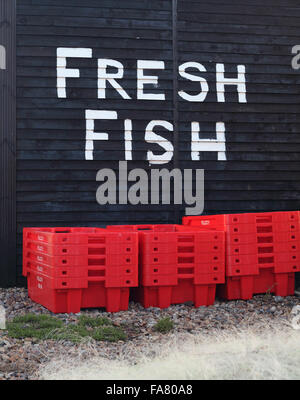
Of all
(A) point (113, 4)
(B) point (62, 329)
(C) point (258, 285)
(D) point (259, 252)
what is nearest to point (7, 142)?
(A) point (113, 4)

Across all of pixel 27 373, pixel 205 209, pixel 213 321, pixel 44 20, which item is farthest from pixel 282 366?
pixel 44 20

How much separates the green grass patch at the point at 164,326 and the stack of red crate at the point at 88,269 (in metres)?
0.79

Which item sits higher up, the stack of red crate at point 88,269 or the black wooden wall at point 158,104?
the black wooden wall at point 158,104

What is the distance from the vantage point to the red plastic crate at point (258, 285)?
280 inches

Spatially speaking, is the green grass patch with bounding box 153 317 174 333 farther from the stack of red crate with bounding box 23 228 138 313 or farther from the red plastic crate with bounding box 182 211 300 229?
the red plastic crate with bounding box 182 211 300 229

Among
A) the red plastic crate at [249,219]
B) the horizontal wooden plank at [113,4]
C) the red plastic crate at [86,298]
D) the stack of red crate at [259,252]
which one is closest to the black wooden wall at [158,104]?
the horizontal wooden plank at [113,4]

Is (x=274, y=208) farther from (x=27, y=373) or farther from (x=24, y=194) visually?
(x=27, y=373)

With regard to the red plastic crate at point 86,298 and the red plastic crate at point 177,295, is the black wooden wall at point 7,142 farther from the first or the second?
the red plastic crate at point 177,295

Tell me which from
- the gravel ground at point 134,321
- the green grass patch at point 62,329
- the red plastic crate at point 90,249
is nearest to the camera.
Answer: the gravel ground at point 134,321

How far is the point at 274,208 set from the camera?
30.0 feet

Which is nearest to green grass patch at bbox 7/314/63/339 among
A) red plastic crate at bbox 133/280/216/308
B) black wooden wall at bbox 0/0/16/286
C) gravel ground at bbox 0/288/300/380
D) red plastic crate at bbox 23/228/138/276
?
gravel ground at bbox 0/288/300/380

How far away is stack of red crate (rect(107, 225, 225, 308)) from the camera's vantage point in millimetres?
6574

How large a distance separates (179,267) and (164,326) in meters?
1.10

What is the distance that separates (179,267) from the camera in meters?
6.67
